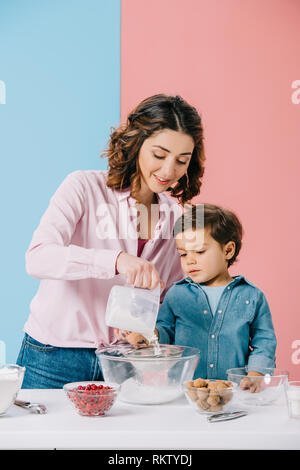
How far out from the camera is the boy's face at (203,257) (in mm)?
1783

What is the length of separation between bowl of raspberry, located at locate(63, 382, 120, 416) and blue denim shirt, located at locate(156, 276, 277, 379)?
607 millimetres

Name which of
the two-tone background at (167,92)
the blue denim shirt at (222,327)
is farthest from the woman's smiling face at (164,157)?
the two-tone background at (167,92)

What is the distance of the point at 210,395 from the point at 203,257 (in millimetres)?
723

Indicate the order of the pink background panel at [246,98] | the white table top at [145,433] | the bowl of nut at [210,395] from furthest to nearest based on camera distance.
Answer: the pink background panel at [246,98]
the bowl of nut at [210,395]
the white table top at [145,433]

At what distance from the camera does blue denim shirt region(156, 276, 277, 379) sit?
5.46 feet

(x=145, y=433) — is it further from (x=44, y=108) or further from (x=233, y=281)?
(x=44, y=108)

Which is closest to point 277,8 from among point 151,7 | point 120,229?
point 151,7

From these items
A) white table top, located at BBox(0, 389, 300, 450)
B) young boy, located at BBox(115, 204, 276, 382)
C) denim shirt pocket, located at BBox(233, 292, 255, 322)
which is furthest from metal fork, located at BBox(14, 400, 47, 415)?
denim shirt pocket, located at BBox(233, 292, 255, 322)

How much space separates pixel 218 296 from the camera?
5.79ft

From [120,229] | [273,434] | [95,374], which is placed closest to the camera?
[273,434]

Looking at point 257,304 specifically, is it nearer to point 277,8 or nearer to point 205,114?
point 205,114

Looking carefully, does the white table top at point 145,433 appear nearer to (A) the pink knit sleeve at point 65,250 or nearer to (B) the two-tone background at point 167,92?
(A) the pink knit sleeve at point 65,250

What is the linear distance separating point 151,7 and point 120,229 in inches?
56.0

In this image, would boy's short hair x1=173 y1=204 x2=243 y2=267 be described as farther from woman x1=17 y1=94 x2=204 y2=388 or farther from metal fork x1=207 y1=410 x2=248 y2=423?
metal fork x1=207 y1=410 x2=248 y2=423
